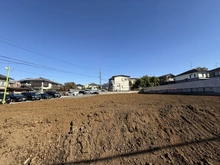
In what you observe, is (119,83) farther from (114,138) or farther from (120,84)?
(114,138)

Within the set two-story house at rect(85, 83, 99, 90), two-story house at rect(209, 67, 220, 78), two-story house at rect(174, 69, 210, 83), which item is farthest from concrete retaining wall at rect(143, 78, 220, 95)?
two-story house at rect(85, 83, 99, 90)

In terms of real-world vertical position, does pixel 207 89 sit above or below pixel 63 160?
above

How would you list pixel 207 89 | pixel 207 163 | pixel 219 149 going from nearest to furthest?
pixel 207 163
pixel 219 149
pixel 207 89

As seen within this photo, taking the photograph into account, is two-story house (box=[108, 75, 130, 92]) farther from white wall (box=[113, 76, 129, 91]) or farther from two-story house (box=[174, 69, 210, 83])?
two-story house (box=[174, 69, 210, 83])

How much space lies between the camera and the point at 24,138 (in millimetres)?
4379

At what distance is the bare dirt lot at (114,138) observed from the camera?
11.6 feet

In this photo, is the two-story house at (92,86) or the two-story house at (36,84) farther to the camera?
the two-story house at (92,86)

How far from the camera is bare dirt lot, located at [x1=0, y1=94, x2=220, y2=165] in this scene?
354 cm

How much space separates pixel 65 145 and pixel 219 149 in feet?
16.3

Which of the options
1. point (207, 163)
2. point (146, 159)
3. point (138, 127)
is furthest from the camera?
point (138, 127)

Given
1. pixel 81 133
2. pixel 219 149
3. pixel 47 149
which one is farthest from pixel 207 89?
pixel 47 149

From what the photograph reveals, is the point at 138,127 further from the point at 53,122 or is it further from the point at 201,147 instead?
the point at 53,122

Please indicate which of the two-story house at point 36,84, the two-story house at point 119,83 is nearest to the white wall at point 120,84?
the two-story house at point 119,83

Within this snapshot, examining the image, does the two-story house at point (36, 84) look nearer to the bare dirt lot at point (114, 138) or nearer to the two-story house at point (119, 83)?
the two-story house at point (119, 83)
